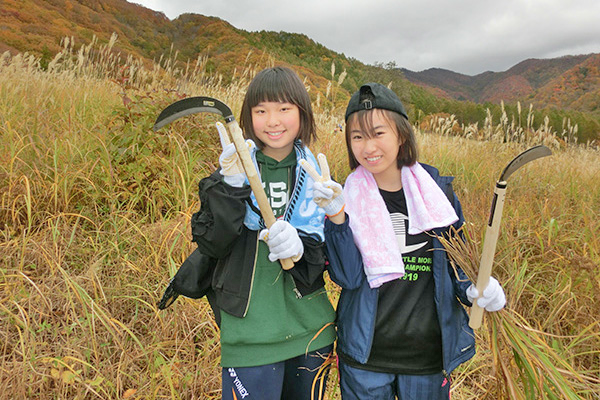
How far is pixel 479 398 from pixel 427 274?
1114 millimetres

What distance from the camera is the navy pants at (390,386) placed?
1.26m

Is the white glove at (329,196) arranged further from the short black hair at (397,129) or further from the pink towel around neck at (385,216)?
the short black hair at (397,129)

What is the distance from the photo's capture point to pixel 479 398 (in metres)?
1.90

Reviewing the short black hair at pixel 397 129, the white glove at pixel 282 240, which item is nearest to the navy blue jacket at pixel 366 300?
the white glove at pixel 282 240

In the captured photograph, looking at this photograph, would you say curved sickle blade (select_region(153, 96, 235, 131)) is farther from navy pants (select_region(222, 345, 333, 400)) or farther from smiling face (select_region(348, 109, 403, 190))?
navy pants (select_region(222, 345, 333, 400))

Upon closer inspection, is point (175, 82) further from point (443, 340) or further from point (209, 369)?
point (443, 340)

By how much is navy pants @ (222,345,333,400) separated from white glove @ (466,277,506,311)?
0.56 meters

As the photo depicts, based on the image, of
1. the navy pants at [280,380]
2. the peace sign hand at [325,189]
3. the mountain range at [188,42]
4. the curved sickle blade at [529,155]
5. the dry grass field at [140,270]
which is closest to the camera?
the curved sickle blade at [529,155]

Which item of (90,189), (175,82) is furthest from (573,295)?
(175,82)

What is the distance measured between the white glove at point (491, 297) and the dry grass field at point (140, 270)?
0.31 ft

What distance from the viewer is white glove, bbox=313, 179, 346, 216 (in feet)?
3.57

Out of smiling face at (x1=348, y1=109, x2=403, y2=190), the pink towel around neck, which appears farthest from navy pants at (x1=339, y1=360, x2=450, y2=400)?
smiling face at (x1=348, y1=109, x2=403, y2=190)

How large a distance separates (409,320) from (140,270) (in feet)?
5.82

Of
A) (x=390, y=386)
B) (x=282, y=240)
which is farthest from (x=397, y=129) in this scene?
(x=390, y=386)
